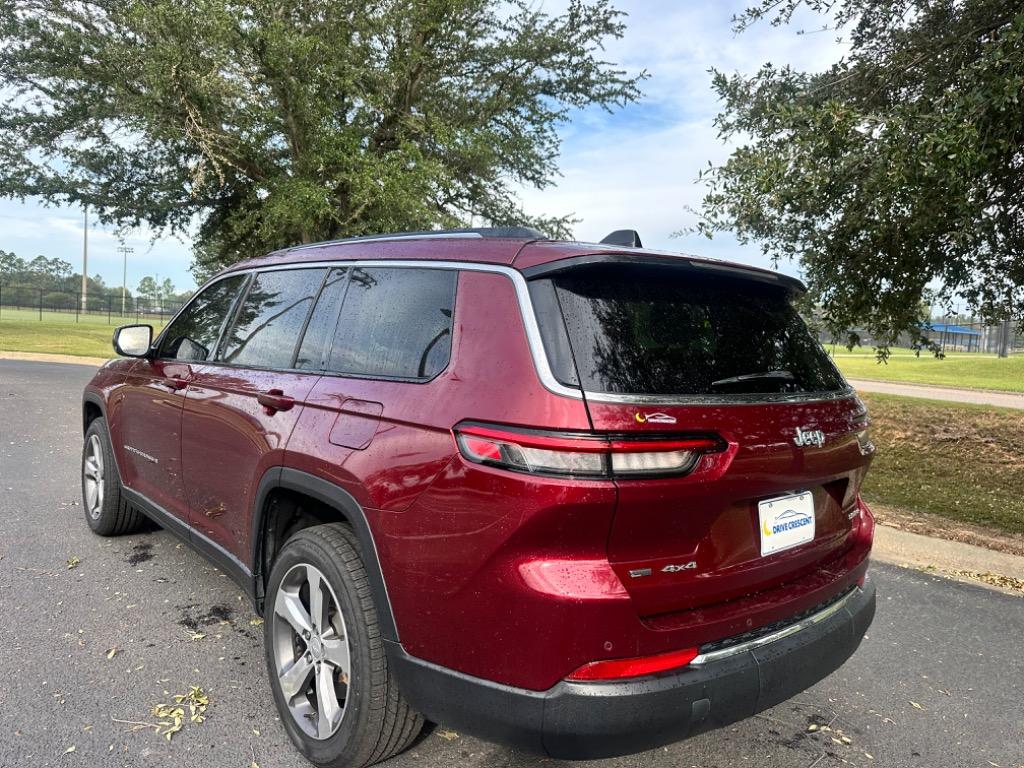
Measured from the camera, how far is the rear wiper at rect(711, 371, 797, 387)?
7.38ft

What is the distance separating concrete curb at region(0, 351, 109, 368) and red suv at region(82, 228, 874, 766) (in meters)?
19.4

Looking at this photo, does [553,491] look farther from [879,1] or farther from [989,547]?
[879,1]

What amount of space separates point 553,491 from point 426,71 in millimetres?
18615

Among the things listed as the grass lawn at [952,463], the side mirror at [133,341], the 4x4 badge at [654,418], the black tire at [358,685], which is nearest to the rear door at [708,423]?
the 4x4 badge at [654,418]

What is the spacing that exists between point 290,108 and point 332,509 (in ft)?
51.5

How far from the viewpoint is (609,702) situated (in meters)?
1.93

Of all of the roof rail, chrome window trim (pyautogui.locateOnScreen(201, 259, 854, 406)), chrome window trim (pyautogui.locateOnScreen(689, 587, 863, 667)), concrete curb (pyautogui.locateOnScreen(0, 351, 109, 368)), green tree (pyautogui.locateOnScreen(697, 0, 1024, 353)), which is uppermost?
green tree (pyautogui.locateOnScreen(697, 0, 1024, 353))

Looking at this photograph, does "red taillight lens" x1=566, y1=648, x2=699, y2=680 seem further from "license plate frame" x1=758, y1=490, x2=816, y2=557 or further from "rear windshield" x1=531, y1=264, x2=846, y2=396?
"rear windshield" x1=531, y1=264, x2=846, y2=396

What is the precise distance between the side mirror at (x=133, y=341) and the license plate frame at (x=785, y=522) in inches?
140

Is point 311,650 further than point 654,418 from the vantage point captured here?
Yes

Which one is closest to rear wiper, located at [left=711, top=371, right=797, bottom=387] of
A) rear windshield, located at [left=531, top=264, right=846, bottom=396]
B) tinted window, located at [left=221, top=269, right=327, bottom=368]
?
rear windshield, located at [left=531, top=264, right=846, bottom=396]

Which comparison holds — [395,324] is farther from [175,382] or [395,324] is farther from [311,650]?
[175,382]

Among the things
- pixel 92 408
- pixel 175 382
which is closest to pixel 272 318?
pixel 175 382

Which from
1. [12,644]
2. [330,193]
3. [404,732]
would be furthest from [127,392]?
[330,193]
